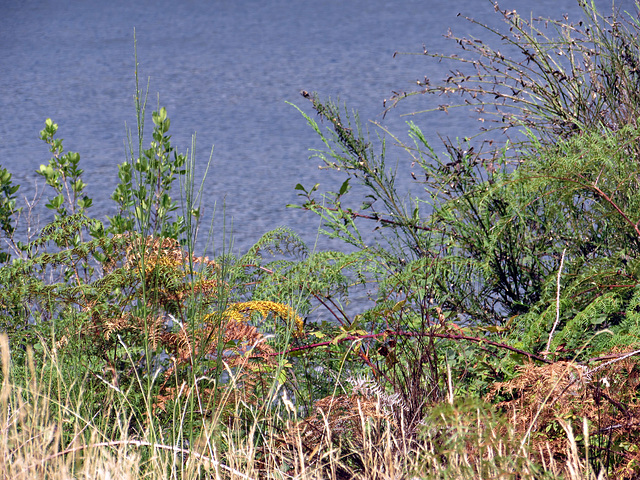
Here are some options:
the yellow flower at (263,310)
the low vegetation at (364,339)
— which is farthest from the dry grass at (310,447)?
the yellow flower at (263,310)

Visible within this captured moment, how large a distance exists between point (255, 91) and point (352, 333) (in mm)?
7918

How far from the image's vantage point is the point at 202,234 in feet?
14.3

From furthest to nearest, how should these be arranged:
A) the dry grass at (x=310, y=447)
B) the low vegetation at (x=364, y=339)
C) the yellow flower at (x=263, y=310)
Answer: the yellow flower at (x=263, y=310) → the low vegetation at (x=364, y=339) → the dry grass at (x=310, y=447)

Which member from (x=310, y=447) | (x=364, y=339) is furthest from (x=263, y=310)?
(x=310, y=447)

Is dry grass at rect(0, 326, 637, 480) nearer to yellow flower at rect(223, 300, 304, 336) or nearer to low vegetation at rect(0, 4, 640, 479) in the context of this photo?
low vegetation at rect(0, 4, 640, 479)

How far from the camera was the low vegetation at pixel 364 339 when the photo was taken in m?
1.53

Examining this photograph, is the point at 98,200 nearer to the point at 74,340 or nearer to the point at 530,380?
the point at 74,340

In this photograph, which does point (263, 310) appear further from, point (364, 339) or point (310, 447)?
point (310, 447)

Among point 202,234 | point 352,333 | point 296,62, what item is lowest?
point 202,234

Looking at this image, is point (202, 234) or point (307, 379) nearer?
point (307, 379)

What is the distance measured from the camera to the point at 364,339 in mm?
1841

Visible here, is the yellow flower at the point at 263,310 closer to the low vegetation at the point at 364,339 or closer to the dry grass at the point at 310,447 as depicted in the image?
the low vegetation at the point at 364,339

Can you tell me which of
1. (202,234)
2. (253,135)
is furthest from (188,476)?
(253,135)

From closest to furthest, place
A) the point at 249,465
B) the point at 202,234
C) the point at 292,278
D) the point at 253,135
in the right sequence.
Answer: the point at 249,465, the point at 292,278, the point at 202,234, the point at 253,135
